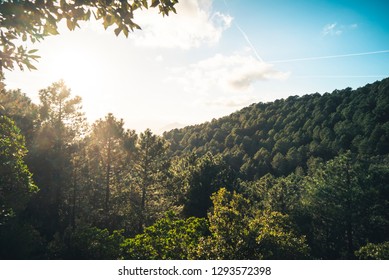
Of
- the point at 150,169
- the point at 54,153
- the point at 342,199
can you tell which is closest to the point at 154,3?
the point at 54,153

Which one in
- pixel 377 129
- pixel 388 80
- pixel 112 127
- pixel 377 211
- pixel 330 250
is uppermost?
pixel 388 80

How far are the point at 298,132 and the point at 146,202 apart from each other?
76.8 m

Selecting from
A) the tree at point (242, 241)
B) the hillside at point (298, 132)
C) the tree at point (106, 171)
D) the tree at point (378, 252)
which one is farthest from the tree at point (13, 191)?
the hillside at point (298, 132)

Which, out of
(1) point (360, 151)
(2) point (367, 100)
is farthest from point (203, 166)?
(2) point (367, 100)

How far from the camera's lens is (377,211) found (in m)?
35.8

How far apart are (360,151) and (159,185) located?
65.2 metres

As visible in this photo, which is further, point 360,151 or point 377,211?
point 360,151

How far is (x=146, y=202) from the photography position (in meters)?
34.7

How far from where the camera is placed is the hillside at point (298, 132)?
82375 millimetres

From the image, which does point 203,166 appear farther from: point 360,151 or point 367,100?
point 367,100

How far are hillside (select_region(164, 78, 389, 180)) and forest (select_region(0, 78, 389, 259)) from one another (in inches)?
1523

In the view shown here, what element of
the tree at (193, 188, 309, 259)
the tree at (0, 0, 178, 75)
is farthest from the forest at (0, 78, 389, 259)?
the tree at (0, 0, 178, 75)

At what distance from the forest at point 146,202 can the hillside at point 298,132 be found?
127 ft

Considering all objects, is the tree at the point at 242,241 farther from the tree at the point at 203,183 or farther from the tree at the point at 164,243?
the tree at the point at 203,183
